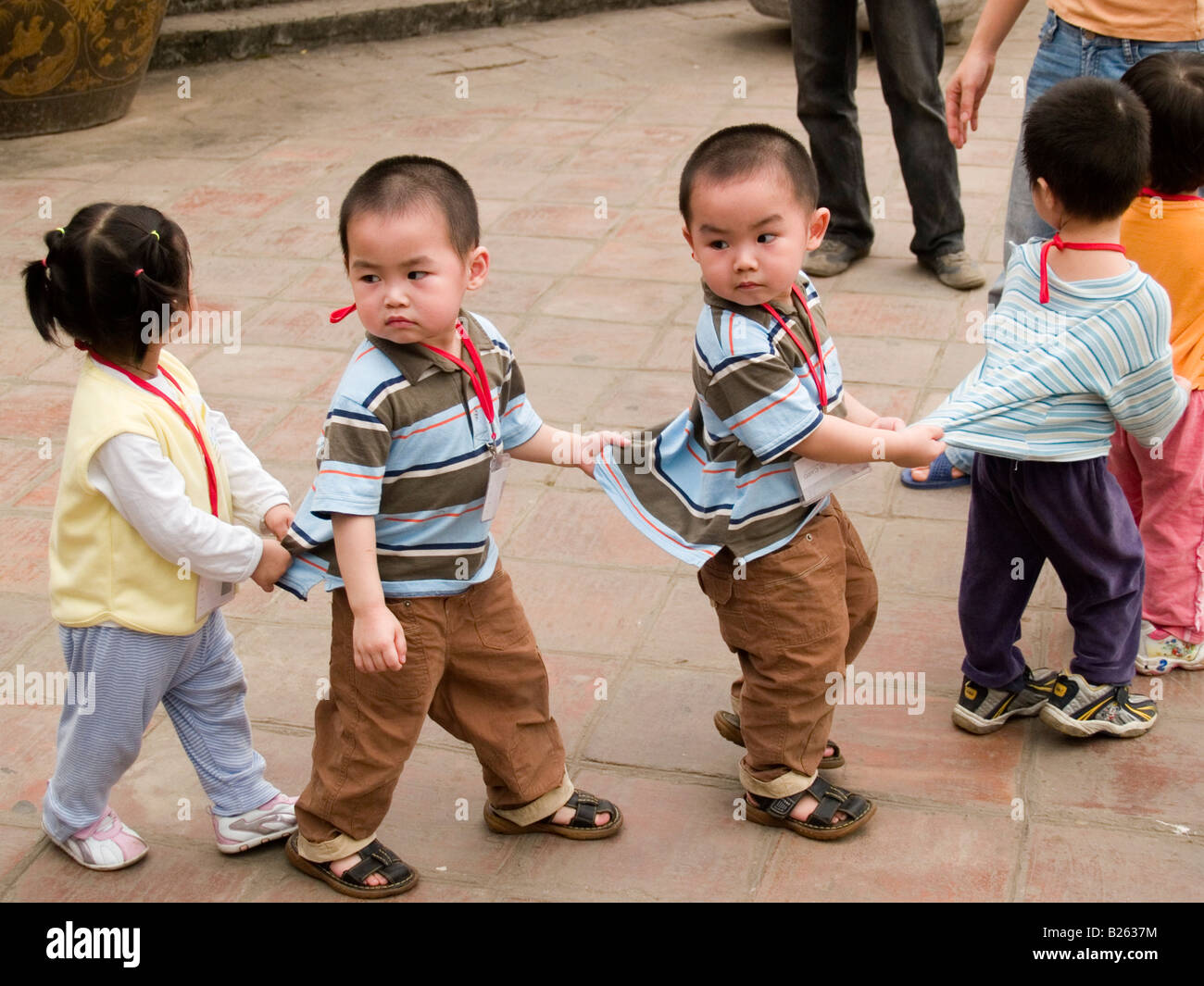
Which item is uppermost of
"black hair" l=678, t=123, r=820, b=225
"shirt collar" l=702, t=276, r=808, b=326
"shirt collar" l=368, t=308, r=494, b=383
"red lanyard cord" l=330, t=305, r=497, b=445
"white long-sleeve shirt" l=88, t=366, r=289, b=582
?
"black hair" l=678, t=123, r=820, b=225

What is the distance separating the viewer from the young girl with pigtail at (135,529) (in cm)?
243

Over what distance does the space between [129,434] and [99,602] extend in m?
0.32

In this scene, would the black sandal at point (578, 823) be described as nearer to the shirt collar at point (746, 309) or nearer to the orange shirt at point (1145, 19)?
the shirt collar at point (746, 309)

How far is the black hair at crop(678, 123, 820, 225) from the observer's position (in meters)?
2.49

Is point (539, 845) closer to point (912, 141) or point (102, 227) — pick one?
point (102, 227)

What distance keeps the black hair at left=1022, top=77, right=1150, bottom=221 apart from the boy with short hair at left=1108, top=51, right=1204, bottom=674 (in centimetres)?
26

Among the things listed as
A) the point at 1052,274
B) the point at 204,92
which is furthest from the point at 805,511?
the point at 204,92

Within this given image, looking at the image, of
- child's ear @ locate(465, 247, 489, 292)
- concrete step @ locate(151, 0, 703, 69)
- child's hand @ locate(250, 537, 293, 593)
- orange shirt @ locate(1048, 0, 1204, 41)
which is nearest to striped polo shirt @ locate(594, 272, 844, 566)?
child's ear @ locate(465, 247, 489, 292)

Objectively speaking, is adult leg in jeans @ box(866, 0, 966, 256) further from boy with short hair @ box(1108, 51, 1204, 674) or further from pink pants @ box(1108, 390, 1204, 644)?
pink pants @ box(1108, 390, 1204, 644)

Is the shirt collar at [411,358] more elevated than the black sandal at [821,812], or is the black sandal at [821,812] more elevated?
the shirt collar at [411,358]

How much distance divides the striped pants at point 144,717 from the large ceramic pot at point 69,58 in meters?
5.07

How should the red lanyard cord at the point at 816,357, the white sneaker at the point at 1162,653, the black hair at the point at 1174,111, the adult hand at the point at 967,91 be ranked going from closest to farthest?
the red lanyard cord at the point at 816,357, the black hair at the point at 1174,111, the white sneaker at the point at 1162,653, the adult hand at the point at 967,91

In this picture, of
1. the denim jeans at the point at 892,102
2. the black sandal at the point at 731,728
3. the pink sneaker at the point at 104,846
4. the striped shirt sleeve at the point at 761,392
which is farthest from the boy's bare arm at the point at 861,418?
the denim jeans at the point at 892,102

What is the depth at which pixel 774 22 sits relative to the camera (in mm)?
9031
